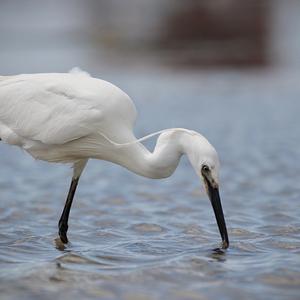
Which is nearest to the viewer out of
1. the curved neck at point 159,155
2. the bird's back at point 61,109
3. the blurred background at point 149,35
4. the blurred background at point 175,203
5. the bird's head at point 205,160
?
the blurred background at point 175,203

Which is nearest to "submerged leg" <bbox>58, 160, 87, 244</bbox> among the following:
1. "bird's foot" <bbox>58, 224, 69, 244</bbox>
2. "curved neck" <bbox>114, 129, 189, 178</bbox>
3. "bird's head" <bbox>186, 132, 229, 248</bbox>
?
"bird's foot" <bbox>58, 224, 69, 244</bbox>

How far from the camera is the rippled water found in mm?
5957

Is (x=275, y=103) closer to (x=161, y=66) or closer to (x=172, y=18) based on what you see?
(x=161, y=66)

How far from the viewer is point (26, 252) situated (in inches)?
275

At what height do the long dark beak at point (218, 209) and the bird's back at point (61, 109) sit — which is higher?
the bird's back at point (61, 109)

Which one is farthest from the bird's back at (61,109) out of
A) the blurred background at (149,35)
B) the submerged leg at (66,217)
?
the blurred background at (149,35)

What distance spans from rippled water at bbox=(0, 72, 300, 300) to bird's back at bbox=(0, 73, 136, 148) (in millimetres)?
948

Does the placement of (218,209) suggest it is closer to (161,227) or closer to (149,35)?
(161,227)

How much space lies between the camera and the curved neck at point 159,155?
21.8ft

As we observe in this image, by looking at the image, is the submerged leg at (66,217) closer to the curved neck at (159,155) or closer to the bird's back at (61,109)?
the bird's back at (61,109)

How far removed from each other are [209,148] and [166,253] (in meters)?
1.02

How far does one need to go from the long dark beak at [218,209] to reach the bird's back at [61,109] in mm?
857

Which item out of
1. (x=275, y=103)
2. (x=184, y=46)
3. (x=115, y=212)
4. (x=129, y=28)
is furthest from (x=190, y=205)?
(x=129, y=28)

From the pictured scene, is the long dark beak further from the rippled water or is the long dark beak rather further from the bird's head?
the rippled water
